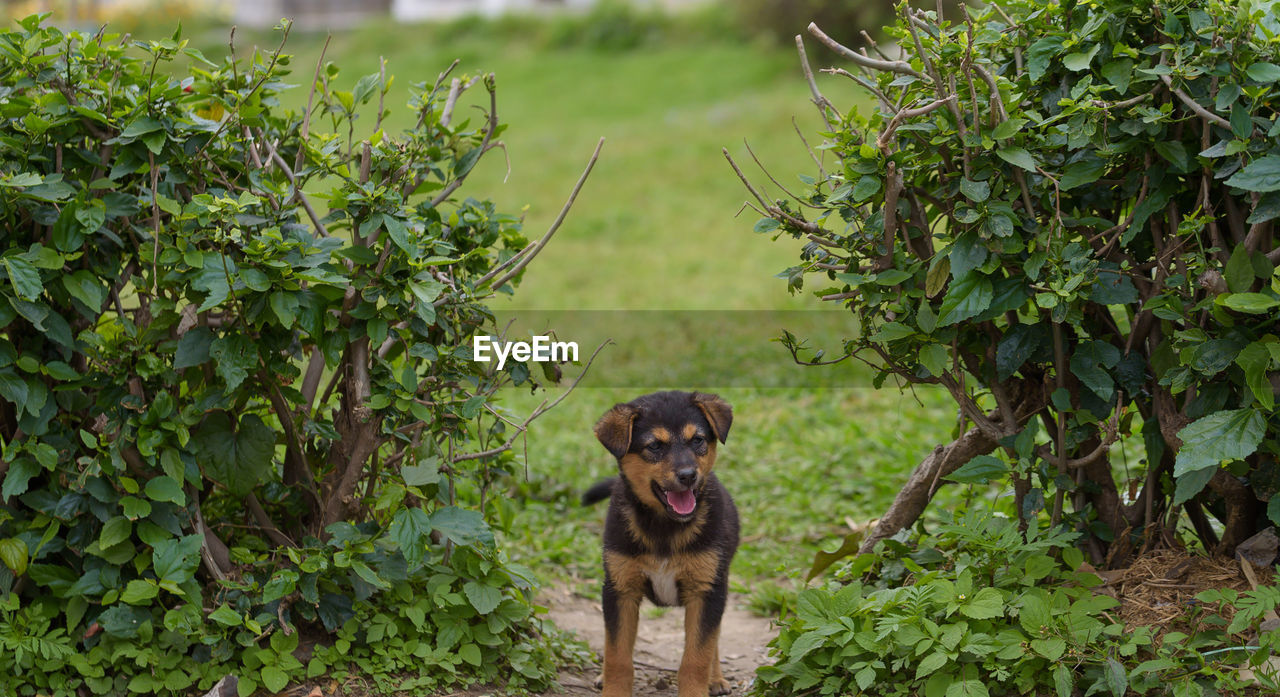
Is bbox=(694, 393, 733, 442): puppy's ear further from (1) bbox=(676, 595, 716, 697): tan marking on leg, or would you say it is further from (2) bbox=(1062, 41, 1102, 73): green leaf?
(2) bbox=(1062, 41, 1102, 73): green leaf

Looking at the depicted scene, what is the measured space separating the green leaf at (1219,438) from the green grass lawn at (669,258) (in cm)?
135

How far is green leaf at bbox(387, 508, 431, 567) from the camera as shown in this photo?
403cm

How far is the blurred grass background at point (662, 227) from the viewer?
6.91m

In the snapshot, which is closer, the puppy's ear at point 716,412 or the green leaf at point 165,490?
the green leaf at point 165,490

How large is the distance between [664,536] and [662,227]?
10.8 metres

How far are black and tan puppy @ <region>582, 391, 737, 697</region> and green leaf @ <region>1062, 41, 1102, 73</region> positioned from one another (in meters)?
1.87

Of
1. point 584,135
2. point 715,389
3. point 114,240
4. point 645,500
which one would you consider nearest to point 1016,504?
point 645,500

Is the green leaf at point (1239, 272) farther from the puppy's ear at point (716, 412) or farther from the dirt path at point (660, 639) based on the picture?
the dirt path at point (660, 639)

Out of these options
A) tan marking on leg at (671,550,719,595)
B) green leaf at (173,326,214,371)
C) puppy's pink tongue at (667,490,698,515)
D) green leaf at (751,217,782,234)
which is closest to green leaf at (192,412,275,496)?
green leaf at (173,326,214,371)

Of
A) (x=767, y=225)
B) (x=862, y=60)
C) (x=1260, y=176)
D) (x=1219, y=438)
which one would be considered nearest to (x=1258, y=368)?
(x=1219, y=438)

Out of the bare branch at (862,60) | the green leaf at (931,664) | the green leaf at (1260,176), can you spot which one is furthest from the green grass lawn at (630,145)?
the green leaf at (931,664)

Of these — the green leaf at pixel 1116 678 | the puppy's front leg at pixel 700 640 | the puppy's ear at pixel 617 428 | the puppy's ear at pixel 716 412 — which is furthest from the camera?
the puppy's ear at pixel 716 412

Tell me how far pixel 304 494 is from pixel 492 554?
2.75 ft

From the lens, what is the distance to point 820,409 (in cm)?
845
